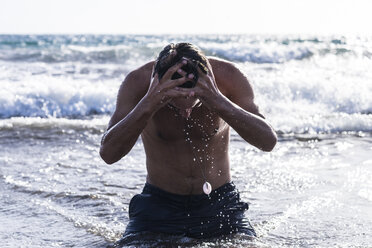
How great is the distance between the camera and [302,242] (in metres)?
3.99

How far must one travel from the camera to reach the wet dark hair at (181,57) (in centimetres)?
296

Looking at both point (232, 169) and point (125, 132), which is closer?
point (125, 132)

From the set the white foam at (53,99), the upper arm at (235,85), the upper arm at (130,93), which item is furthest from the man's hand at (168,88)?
the white foam at (53,99)

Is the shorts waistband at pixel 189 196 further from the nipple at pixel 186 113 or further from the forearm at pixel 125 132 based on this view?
the nipple at pixel 186 113

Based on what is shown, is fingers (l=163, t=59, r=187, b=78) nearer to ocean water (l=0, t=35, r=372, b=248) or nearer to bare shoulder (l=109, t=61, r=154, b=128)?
bare shoulder (l=109, t=61, r=154, b=128)

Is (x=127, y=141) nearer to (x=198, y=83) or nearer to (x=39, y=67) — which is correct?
(x=198, y=83)

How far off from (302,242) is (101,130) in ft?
17.2

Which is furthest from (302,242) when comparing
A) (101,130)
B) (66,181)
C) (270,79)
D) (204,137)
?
(270,79)

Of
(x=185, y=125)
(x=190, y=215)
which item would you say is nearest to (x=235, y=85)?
(x=185, y=125)

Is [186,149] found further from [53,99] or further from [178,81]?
[53,99]

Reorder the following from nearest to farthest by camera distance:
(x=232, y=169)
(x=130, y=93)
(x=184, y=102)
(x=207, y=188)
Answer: (x=184, y=102) < (x=207, y=188) < (x=130, y=93) < (x=232, y=169)

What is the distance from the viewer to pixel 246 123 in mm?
3203

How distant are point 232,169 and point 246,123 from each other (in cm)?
315

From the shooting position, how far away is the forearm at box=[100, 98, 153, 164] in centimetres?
307
